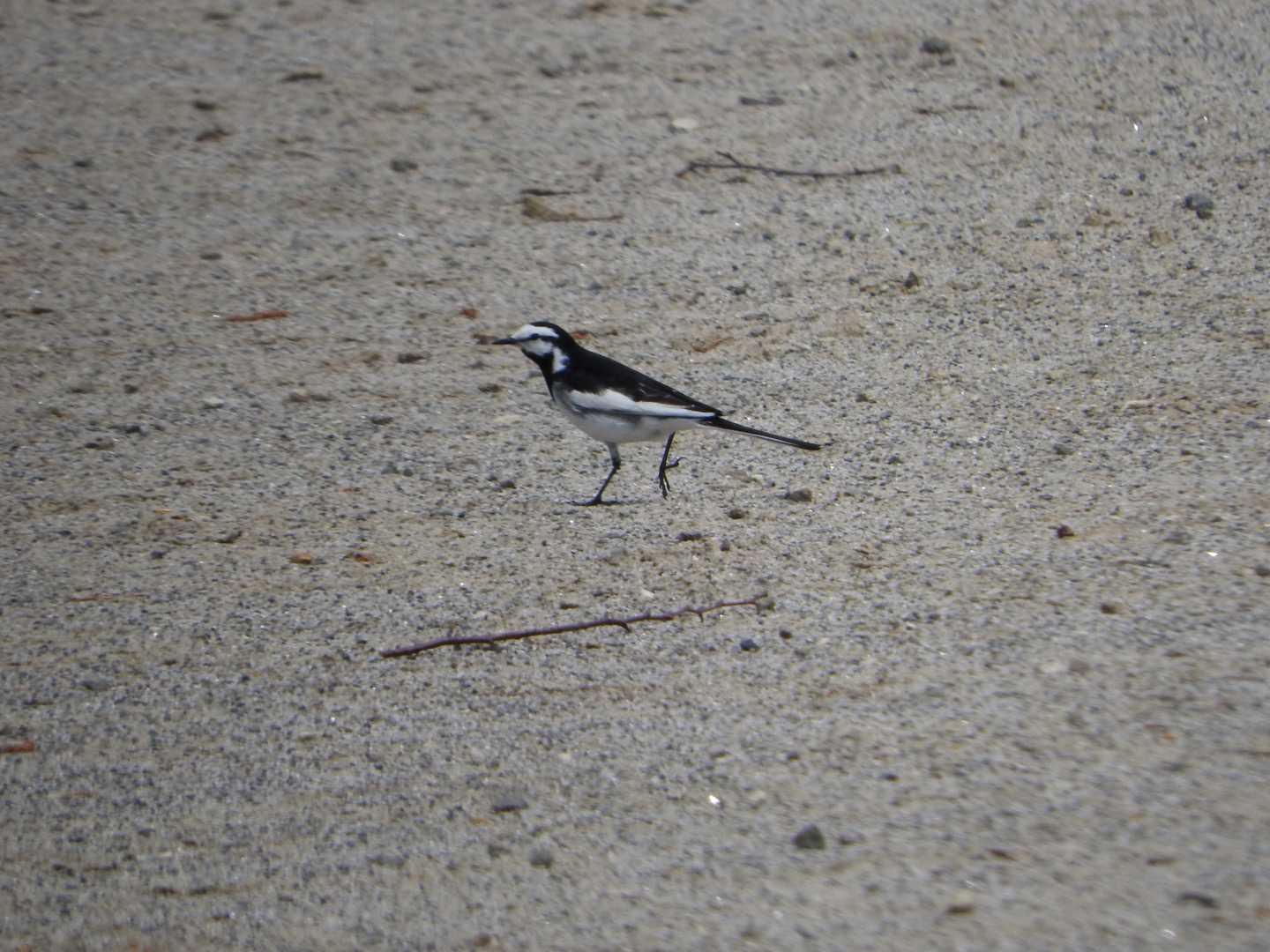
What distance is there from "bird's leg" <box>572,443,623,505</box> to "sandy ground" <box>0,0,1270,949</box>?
83 millimetres

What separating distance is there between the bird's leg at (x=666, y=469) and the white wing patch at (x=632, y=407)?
0.18 m

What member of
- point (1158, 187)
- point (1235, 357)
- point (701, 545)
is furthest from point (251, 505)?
point (1158, 187)

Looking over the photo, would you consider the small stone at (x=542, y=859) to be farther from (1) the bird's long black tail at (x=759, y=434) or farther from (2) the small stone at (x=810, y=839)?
(1) the bird's long black tail at (x=759, y=434)

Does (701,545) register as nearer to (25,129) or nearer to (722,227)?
(722,227)

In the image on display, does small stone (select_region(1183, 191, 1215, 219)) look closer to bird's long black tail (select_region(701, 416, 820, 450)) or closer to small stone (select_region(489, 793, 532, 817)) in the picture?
bird's long black tail (select_region(701, 416, 820, 450))

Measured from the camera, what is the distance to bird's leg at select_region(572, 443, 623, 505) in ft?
19.8

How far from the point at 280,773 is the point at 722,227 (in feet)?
15.2

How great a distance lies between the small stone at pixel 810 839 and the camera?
3855mm

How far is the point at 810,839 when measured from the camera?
12.7 ft

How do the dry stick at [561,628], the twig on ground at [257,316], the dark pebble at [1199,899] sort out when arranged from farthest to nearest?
1. the twig on ground at [257,316]
2. the dry stick at [561,628]
3. the dark pebble at [1199,899]

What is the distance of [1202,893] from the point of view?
354cm

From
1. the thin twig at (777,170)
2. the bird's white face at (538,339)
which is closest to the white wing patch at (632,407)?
the bird's white face at (538,339)

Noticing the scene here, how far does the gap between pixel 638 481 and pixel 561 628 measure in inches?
56.9

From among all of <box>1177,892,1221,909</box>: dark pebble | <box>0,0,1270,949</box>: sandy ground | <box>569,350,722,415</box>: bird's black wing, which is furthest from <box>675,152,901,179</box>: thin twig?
<box>1177,892,1221,909</box>: dark pebble
